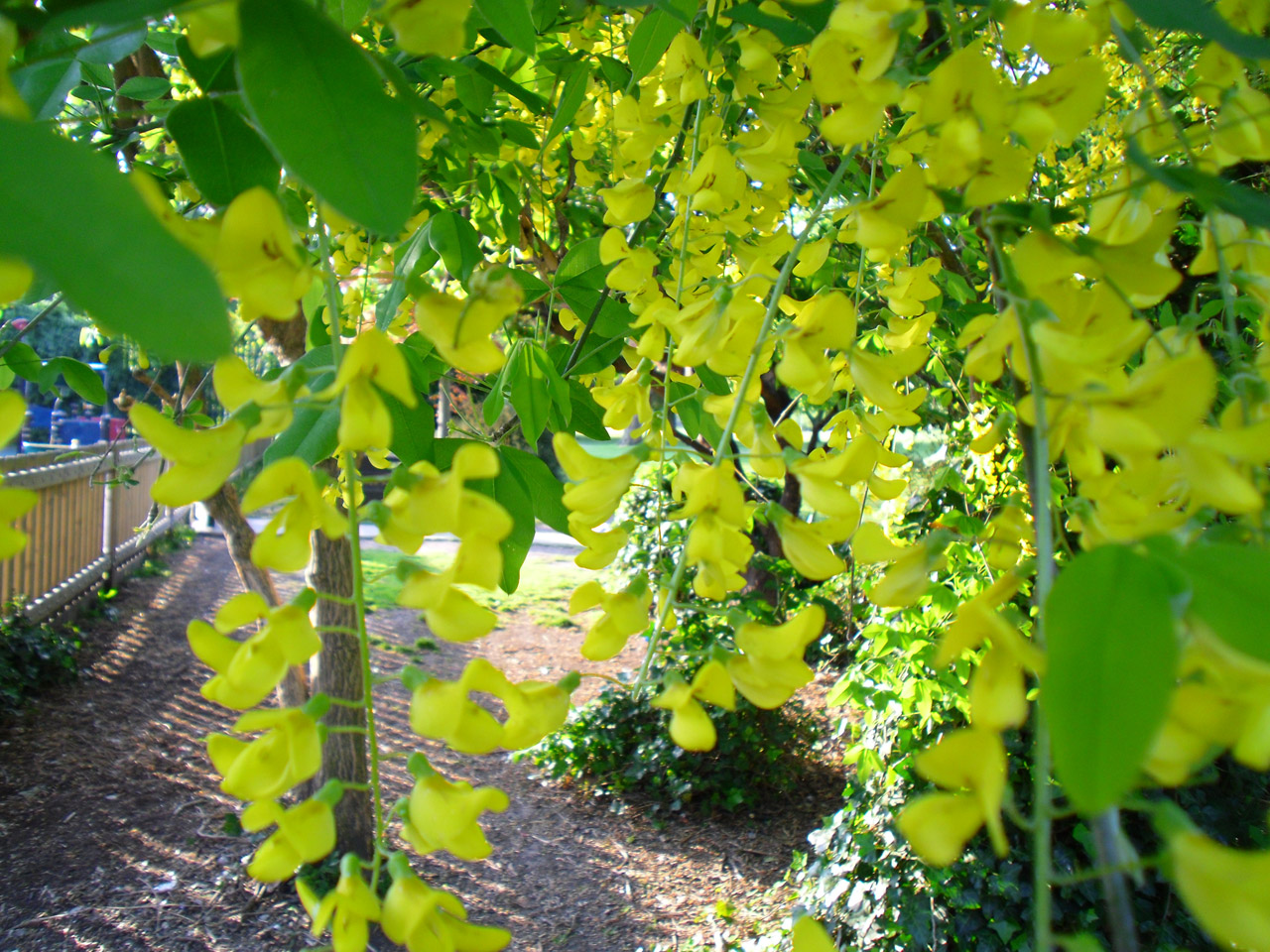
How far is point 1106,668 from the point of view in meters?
0.31

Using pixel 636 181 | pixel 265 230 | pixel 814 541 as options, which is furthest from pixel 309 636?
pixel 636 181

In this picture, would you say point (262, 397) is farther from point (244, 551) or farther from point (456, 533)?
point (244, 551)

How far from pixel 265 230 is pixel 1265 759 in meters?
0.46

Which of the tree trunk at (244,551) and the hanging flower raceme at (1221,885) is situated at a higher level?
the hanging flower raceme at (1221,885)

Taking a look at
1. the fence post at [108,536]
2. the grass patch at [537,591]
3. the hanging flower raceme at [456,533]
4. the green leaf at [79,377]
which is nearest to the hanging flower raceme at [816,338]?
the hanging flower raceme at [456,533]

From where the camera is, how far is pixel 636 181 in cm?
Result: 79

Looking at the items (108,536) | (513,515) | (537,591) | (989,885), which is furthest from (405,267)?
(537,591)

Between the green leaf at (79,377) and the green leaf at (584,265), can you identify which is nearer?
the green leaf at (584,265)

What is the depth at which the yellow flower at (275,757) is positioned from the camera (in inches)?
17.5

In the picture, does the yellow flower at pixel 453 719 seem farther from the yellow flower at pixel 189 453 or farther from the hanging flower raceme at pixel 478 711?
the yellow flower at pixel 189 453

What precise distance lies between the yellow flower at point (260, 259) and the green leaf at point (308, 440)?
0.30 meters

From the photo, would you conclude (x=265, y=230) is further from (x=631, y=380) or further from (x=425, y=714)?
(x=631, y=380)

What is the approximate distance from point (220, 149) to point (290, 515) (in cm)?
25

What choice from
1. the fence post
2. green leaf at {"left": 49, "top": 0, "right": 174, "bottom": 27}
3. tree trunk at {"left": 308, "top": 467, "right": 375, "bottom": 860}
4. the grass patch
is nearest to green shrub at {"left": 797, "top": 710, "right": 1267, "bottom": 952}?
tree trunk at {"left": 308, "top": 467, "right": 375, "bottom": 860}
